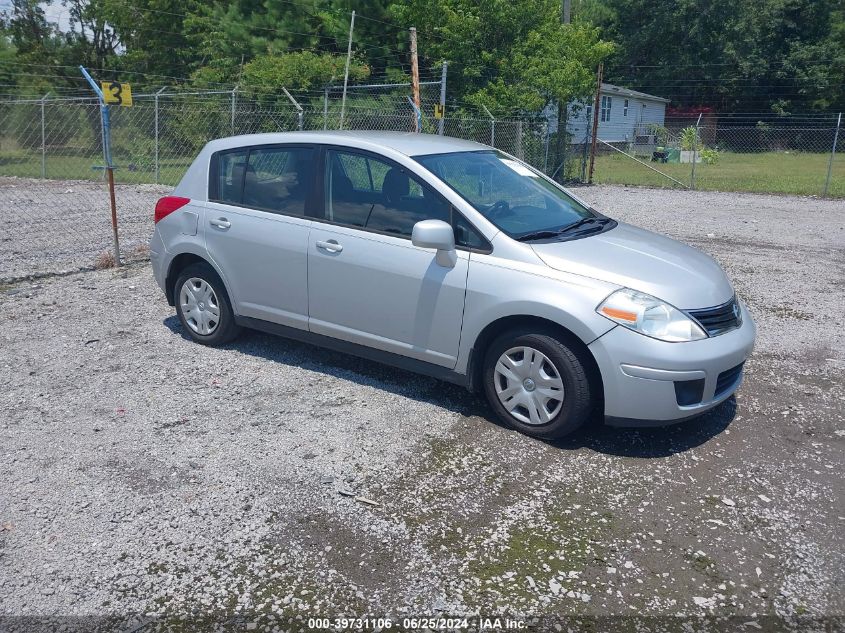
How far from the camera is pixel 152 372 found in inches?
228

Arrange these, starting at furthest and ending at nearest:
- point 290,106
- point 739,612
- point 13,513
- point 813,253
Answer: point 290,106
point 813,253
point 13,513
point 739,612

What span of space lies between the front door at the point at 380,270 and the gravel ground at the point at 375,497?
19.3 inches

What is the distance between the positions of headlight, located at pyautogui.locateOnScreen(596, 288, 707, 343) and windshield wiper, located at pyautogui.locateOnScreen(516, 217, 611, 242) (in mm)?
713

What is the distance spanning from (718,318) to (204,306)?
391 centimetres

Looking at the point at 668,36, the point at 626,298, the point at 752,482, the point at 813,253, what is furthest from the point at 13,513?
the point at 668,36

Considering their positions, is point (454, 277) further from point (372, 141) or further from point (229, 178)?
point (229, 178)

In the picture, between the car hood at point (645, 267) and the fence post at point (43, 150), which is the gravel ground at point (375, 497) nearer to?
the car hood at point (645, 267)

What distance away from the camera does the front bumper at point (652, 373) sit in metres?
4.26

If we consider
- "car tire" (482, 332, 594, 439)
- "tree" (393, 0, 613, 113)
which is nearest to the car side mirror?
"car tire" (482, 332, 594, 439)

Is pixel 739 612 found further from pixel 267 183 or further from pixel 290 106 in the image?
pixel 290 106

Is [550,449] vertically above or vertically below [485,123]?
below

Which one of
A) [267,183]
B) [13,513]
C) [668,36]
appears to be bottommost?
[13,513]

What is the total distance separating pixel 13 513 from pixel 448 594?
2.25 m

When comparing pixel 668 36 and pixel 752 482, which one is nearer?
pixel 752 482
